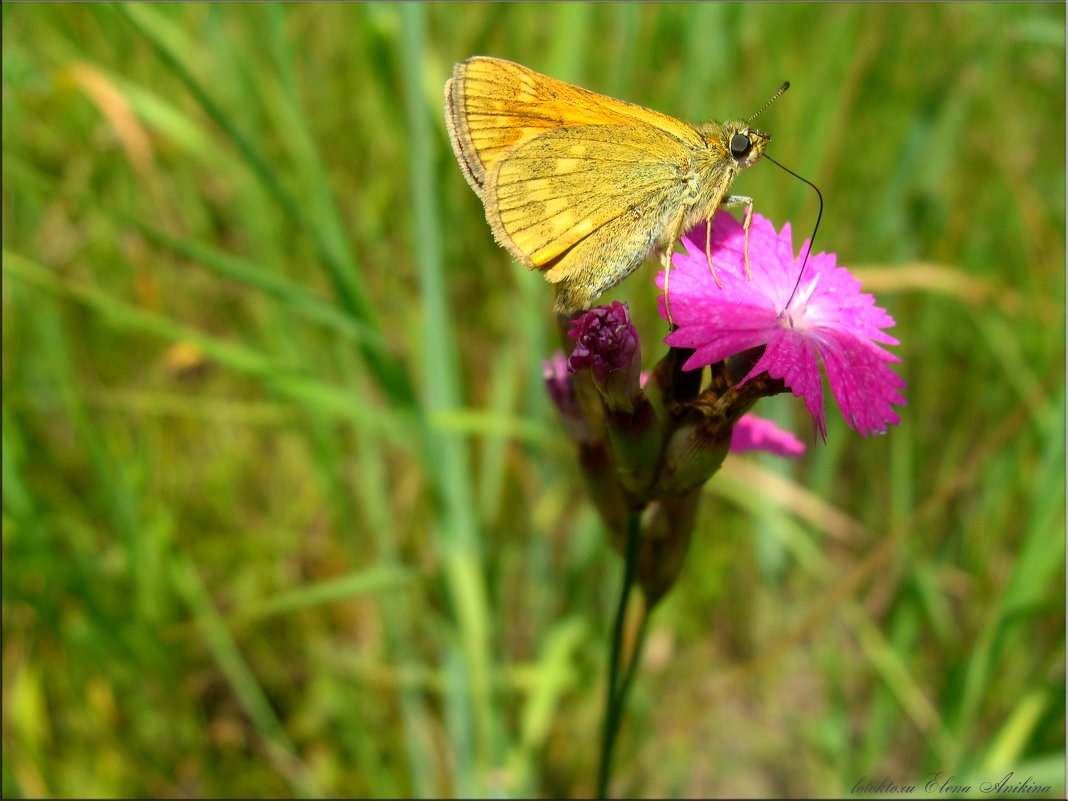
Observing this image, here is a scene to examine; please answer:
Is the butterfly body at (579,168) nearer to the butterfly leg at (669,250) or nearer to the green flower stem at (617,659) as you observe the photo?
the butterfly leg at (669,250)

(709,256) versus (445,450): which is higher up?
(709,256)

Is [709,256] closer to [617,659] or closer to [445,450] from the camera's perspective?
[617,659]

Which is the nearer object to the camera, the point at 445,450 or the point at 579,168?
the point at 579,168

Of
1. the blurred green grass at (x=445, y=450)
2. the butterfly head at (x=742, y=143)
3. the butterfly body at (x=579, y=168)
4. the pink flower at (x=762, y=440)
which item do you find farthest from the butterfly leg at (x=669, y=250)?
the blurred green grass at (x=445, y=450)

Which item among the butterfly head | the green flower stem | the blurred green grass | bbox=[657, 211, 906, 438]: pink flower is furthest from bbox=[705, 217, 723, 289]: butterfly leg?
the blurred green grass

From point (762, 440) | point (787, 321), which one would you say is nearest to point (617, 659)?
point (762, 440)

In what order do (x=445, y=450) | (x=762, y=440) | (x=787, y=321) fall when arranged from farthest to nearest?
(x=445, y=450) < (x=762, y=440) < (x=787, y=321)
